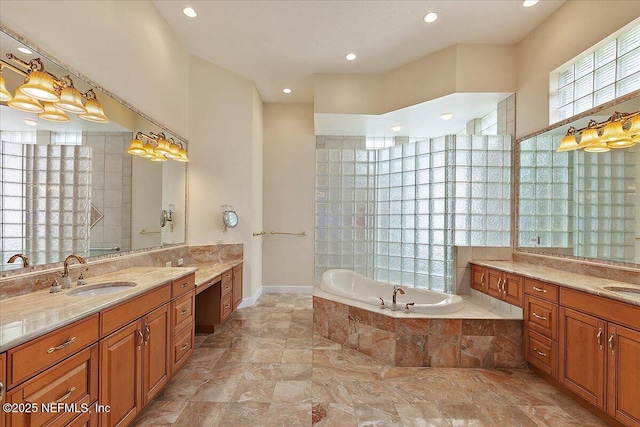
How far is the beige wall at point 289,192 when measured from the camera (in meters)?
4.99

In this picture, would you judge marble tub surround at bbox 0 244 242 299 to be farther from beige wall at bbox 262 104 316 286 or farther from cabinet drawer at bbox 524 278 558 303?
cabinet drawer at bbox 524 278 558 303

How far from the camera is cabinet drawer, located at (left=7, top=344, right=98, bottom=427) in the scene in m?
1.05

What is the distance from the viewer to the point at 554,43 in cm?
289

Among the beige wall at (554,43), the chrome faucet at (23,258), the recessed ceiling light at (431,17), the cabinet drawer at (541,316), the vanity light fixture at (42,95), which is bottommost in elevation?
the cabinet drawer at (541,316)

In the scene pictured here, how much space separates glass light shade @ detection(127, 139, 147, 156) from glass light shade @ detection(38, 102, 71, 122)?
70cm

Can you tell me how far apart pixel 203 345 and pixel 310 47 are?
11.5 feet

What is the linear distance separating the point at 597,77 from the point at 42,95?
4.08m

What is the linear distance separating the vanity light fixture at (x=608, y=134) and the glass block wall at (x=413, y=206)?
36.1 inches

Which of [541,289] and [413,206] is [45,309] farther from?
[413,206]

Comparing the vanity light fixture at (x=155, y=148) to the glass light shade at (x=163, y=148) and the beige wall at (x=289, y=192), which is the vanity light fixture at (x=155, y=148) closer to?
the glass light shade at (x=163, y=148)

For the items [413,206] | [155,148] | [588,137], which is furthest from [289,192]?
[588,137]

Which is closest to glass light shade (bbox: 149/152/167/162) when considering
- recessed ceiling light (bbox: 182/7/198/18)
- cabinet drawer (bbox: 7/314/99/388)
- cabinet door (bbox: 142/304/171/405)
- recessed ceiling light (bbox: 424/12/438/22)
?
recessed ceiling light (bbox: 182/7/198/18)

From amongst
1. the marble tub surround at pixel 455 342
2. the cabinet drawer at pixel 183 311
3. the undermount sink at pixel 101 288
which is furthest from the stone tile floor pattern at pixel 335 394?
the undermount sink at pixel 101 288

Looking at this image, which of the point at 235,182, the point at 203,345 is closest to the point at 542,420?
the point at 203,345
